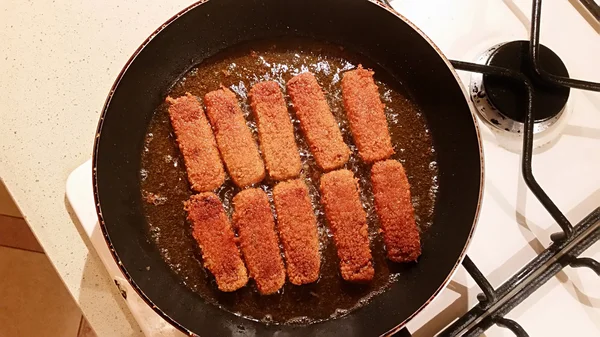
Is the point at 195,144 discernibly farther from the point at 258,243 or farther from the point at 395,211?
the point at 395,211

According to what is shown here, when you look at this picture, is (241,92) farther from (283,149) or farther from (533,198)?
(533,198)

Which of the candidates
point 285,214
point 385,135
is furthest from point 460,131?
point 285,214

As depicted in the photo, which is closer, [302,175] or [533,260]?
[533,260]

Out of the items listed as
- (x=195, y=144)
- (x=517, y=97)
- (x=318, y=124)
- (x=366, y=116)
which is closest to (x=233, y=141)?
(x=195, y=144)

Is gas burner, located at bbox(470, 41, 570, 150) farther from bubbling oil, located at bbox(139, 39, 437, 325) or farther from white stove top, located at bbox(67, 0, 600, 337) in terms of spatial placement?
bubbling oil, located at bbox(139, 39, 437, 325)

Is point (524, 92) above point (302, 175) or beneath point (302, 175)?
beneath

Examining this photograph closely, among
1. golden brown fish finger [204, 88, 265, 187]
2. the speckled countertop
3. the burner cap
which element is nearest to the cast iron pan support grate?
the burner cap
